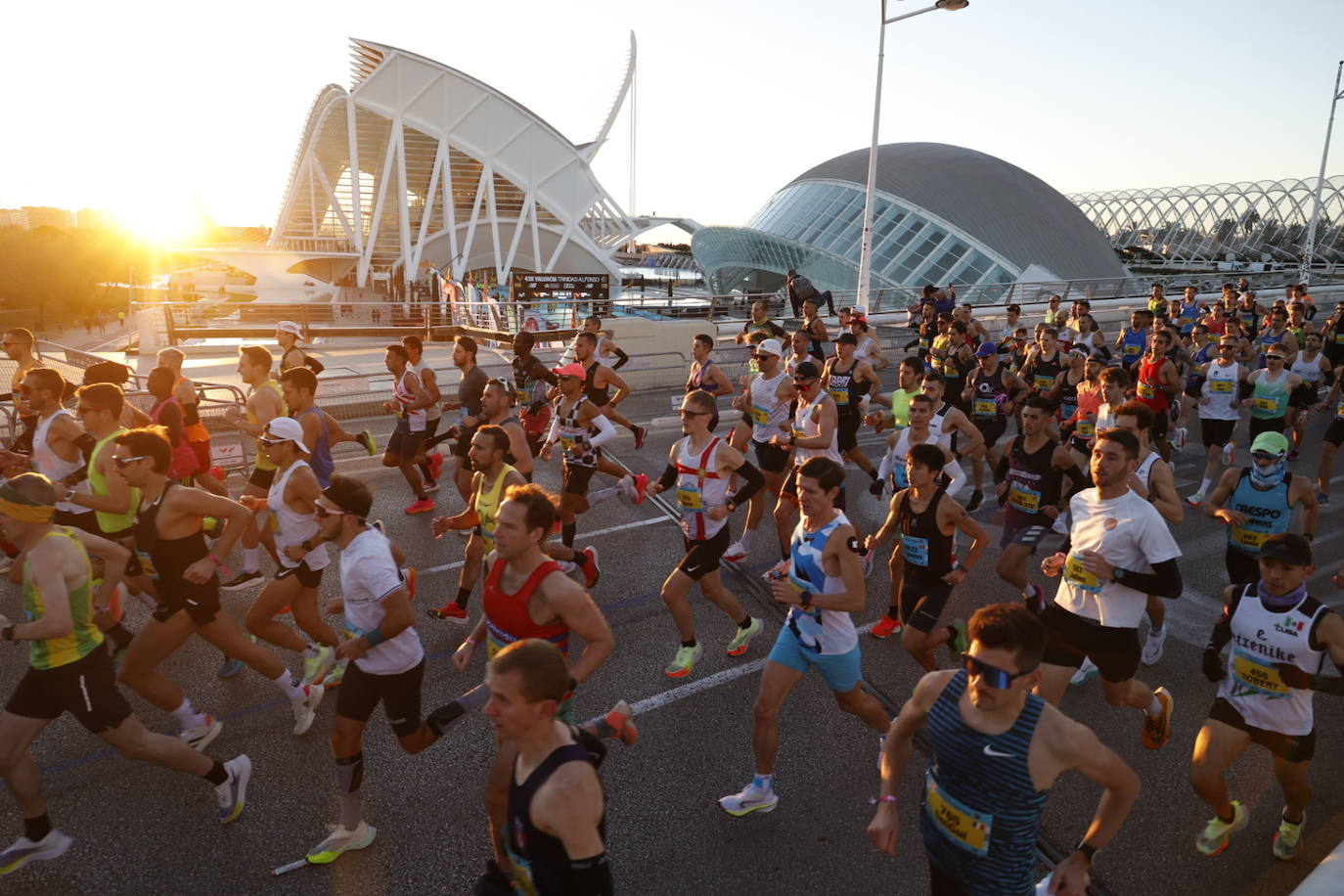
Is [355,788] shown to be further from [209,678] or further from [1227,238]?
[1227,238]

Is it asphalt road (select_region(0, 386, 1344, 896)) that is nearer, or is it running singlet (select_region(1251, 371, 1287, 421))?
asphalt road (select_region(0, 386, 1344, 896))

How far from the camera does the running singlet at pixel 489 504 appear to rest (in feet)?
15.5

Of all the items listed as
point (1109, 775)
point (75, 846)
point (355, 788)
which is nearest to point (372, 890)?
point (355, 788)

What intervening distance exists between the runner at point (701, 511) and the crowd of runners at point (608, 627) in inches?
0.8

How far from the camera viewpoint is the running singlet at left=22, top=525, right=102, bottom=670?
351cm

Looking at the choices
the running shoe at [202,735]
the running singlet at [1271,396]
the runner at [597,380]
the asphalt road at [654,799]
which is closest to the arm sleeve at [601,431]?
the runner at [597,380]

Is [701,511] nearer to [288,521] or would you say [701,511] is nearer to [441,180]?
[288,521]

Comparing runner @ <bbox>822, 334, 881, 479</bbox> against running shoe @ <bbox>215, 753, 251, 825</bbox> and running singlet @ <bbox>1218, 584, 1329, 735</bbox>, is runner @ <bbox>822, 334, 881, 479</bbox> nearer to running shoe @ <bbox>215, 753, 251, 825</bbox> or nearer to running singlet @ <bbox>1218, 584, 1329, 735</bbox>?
running singlet @ <bbox>1218, 584, 1329, 735</bbox>

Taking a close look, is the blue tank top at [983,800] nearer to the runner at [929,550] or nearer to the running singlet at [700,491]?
the runner at [929,550]

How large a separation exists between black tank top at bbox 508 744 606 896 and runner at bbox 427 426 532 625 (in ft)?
7.42

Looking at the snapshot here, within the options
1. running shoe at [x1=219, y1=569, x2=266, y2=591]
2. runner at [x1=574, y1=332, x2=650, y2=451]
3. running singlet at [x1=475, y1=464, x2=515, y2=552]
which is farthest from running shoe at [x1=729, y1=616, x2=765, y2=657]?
running shoe at [x1=219, y1=569, x2=266, y2=591]

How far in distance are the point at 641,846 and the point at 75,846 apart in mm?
2785

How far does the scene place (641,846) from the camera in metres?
3.87

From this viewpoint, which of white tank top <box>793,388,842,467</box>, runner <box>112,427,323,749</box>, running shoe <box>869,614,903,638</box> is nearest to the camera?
runner <box>112,427,323,749</box>
